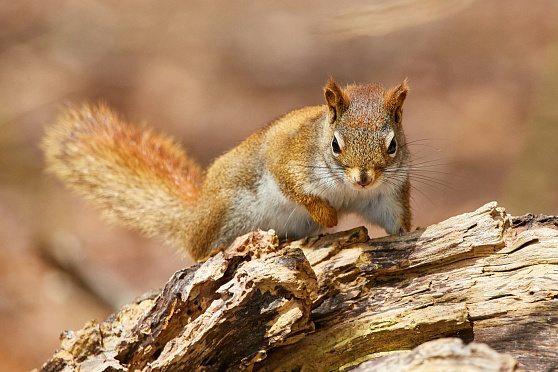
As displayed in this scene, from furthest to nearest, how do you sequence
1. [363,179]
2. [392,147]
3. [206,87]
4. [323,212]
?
[206,87]
[323,212]
[392,147]
[363,179]

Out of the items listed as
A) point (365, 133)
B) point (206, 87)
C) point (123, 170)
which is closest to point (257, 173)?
point (365, 133)

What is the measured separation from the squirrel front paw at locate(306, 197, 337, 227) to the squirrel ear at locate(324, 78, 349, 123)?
0.32m

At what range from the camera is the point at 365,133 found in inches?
79.7

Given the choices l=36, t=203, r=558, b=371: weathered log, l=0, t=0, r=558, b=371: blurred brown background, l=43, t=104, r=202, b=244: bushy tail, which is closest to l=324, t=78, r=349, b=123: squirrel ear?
l=36, t=203, r=558, b=371: weathered log

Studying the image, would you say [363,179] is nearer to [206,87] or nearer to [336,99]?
[336,99]

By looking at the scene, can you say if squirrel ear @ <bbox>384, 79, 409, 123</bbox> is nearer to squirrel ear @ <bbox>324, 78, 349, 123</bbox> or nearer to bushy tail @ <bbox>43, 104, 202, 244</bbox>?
squirrel ear @ <bbox>324, 78, 349, 123</bbox>

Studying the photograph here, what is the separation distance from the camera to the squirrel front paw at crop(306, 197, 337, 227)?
2.26 meters

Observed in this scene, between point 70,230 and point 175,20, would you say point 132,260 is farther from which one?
point 175,20

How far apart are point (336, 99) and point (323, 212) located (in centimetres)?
41

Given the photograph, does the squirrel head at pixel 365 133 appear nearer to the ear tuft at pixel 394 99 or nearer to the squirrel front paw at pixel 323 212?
the ear tuft at pixel 394 99

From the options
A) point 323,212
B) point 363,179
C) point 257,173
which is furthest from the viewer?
point 257,173

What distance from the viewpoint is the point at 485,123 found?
407cm

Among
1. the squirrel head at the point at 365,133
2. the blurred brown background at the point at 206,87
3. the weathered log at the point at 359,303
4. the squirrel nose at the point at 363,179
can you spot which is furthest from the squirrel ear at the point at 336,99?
the blurred brown background at the point at 206,87

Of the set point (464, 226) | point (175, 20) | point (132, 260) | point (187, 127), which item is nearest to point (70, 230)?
point (132, 260)
